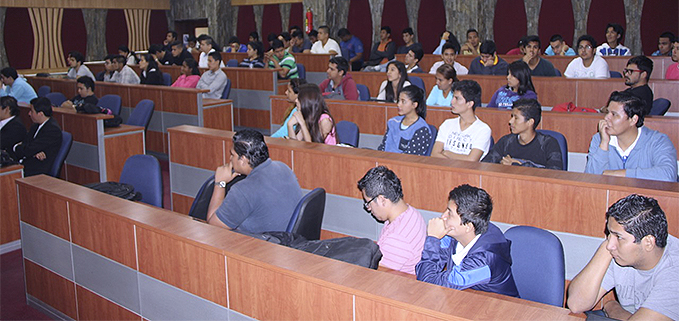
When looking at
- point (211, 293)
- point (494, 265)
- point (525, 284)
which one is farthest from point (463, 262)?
point (211, 293)

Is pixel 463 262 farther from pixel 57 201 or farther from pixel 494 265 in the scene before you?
pixel 57 201

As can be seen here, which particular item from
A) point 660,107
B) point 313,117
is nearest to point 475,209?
point 313,117

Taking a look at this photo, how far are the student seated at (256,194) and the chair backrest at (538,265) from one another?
4.33 ft

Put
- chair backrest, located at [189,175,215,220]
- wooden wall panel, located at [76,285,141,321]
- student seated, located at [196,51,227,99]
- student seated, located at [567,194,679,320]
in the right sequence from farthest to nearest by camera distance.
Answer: student seated, located at [196,51,227,99] < chair backrest, located at [189,175,215,220] < wooden wall panel, located at [76,285,141,321] < student seated, located at [567,194,679,320]

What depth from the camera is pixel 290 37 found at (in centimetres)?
1303

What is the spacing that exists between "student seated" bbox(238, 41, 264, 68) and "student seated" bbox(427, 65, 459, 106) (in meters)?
4.34

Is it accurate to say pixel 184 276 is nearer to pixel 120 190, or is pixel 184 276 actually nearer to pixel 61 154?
pixel 120 190

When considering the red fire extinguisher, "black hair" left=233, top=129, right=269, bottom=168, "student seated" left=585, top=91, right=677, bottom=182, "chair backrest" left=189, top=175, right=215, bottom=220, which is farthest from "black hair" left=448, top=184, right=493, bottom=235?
the red fire extinguisher

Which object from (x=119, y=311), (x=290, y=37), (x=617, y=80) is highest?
(x=290, y=37)

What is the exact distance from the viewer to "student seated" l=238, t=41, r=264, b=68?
1003 cm

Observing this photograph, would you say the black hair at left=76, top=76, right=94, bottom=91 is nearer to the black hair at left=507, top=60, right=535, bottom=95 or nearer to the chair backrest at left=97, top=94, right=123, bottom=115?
the chair backrest at left=97, top=94, right=123, bottom=115

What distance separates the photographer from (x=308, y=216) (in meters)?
3.30

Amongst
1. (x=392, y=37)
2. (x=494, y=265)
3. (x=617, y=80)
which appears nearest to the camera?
(x=494, y=265)

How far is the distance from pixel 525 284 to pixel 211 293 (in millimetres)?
1472
